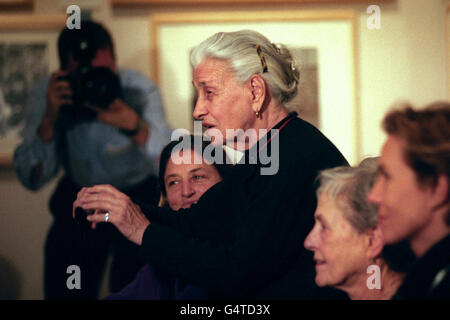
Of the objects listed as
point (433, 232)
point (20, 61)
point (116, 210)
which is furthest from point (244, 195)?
point (20, 61)

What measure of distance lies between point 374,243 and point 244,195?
0.23 metres

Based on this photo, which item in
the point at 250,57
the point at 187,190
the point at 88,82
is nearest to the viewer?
the point at 250,57

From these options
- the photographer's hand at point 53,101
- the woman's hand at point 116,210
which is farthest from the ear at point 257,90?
the photographer's hand at point 53,101

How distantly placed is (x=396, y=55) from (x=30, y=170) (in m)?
1.28

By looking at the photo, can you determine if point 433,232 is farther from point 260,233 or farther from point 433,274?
point 260,233

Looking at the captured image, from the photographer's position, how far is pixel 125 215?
1009mm

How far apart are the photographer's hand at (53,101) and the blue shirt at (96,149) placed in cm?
2

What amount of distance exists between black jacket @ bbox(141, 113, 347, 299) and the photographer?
874 mm

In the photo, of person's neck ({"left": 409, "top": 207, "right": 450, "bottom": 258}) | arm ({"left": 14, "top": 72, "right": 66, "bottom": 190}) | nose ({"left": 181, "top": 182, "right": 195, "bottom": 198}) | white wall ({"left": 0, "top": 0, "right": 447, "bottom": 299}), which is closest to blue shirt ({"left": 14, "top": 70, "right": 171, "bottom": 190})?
arm ({"left": 14, "top": 72, "right": 66, "bottom": 190})

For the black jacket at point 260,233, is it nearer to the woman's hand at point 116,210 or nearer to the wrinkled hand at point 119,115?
the woman's hand at point 116,210

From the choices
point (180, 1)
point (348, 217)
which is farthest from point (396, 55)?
point (348, 217)

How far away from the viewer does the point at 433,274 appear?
2.44ft

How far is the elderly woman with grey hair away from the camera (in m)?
0.94

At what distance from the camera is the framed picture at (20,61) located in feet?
6.46
